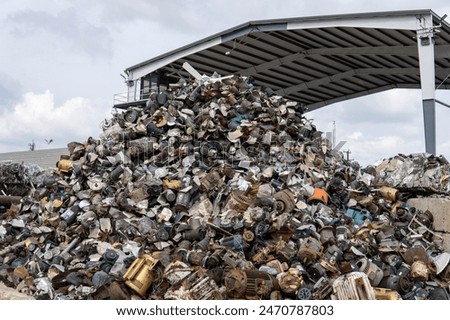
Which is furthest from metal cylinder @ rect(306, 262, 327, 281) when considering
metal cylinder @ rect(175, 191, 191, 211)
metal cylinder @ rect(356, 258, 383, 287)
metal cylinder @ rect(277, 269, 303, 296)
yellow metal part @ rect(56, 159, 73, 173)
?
yellow metal part @ rect(56, 159, 73, 173)

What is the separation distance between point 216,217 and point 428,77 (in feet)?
33.2

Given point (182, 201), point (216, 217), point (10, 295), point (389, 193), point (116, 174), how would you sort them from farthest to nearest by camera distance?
point (389, 193)
point (116, 174)
point (182, 201)
point (216, 217)
point (10, 295)

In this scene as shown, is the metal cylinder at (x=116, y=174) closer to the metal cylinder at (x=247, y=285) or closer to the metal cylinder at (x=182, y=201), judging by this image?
the metal cylinder at (x=182, y=201)

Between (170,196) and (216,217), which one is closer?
(216,217)

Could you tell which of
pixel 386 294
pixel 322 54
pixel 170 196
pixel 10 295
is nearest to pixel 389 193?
pixel 386 294

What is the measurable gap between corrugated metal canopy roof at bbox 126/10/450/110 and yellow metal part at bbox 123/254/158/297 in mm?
12015

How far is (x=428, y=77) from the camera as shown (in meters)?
14.8

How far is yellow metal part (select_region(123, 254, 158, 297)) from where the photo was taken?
6355mm

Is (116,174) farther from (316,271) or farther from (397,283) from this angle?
(397,283)

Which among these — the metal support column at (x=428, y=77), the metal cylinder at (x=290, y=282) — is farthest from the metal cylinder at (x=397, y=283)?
the metal support column at (x=428, y=77)

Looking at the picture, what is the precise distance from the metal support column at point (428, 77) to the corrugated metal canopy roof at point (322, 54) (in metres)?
0.21

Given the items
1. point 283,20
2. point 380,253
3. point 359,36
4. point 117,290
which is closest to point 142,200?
point 117,290

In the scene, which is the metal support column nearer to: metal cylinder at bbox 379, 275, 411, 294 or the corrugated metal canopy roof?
the corrugated metal canopy roof

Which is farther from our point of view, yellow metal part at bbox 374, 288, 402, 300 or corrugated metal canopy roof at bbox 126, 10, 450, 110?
corrugated metal canopy roof at bbox 126, 10, 450, 110
